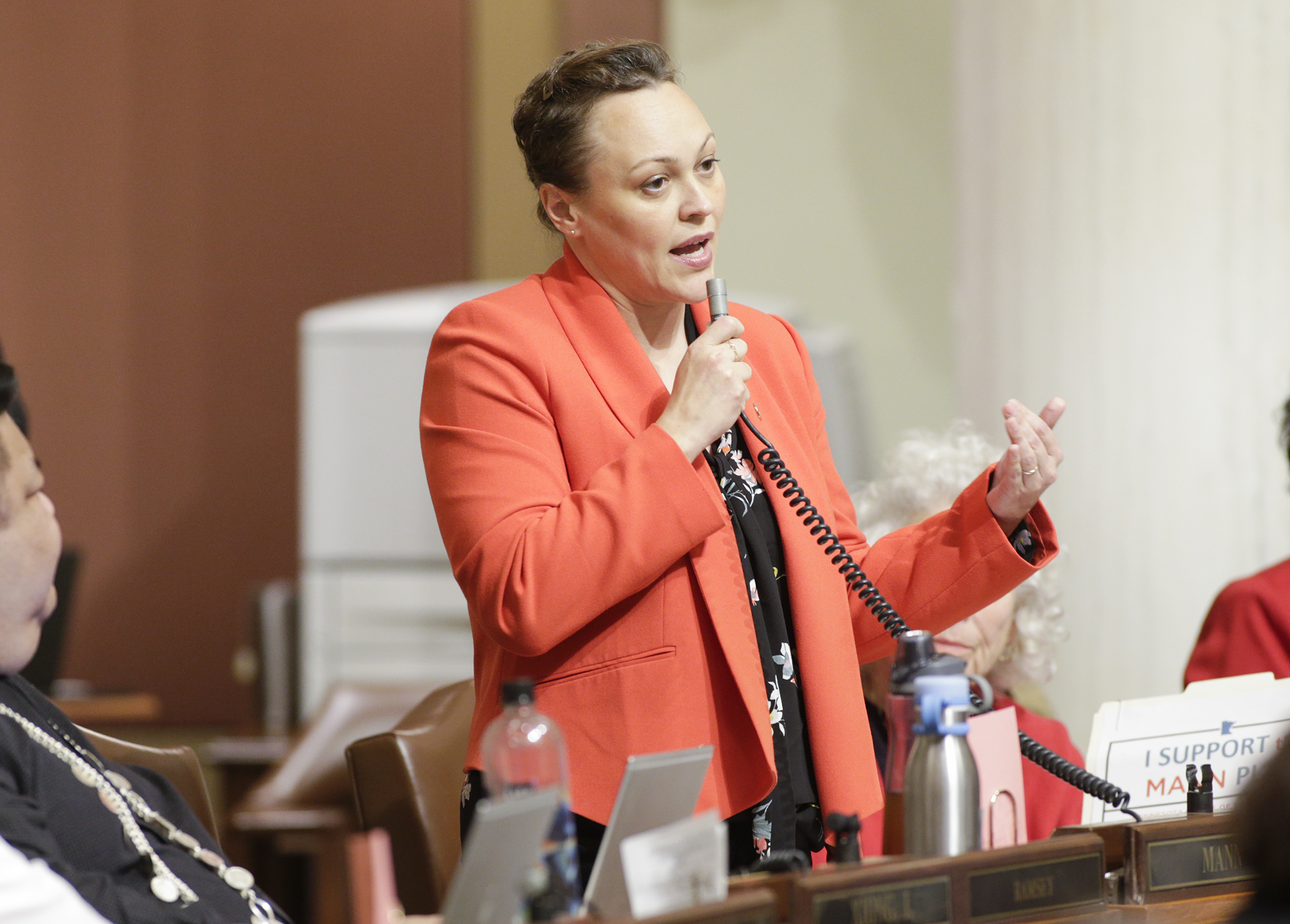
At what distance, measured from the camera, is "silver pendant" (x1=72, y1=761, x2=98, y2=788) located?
1368 mm

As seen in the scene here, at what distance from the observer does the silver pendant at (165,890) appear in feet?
4.30

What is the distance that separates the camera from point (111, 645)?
478 centimetres

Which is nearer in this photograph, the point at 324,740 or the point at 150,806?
the point at 150,806

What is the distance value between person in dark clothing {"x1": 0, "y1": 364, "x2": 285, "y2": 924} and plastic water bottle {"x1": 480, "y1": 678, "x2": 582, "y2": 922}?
0.39 metres

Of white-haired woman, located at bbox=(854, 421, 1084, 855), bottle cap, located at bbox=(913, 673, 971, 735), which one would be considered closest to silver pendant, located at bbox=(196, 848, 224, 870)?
bottle cap, located at bbox=(913, 673, 971, 735)

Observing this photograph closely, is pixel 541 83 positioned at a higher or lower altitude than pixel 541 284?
higher

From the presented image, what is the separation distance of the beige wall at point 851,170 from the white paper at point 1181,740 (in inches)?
136

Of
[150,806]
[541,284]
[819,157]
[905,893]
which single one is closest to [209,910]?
[150,806]

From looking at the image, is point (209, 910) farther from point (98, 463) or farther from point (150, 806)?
point (98, 463)

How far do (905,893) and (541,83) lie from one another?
969mm

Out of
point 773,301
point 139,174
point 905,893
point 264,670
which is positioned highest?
point 139,174

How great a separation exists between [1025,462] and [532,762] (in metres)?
0.71

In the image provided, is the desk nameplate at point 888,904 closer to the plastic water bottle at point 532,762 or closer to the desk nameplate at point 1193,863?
the plastic water bottle at point 532,762

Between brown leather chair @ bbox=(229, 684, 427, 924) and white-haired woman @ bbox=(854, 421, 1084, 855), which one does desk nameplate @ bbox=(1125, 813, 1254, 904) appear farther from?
brown leather chair @ bbox=(229, 684, 427, 924)
